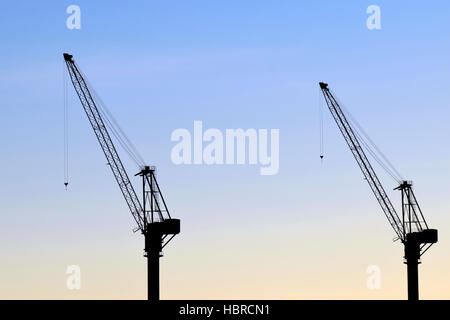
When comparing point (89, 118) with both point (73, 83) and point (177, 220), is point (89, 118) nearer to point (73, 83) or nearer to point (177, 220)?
point (73, 83)

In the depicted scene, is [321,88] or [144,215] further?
[321,88]

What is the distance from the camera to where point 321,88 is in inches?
7835

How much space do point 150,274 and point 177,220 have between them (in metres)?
12.6

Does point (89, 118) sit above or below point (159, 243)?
above

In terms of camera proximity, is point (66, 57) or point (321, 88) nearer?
point (66, 57)

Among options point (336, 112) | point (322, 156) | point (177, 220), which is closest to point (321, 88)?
point (336, 112)

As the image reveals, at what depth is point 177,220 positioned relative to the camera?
18188 cm
